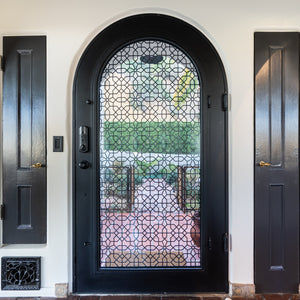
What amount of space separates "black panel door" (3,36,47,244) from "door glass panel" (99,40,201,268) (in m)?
0.48

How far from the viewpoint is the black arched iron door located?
166cm

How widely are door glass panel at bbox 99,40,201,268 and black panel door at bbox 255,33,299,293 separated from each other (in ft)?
1.55

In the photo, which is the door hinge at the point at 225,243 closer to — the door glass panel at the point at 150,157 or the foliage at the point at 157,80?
the door glass panel at the point at 150,157

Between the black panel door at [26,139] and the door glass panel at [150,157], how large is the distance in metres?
0.48

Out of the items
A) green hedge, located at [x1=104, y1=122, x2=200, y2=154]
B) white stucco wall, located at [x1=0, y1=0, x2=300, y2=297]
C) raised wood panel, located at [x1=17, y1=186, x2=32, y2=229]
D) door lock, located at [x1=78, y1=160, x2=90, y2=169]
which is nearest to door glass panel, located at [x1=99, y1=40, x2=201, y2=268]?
green hedge, located at [x1=104, y1=122, x2=200, y2=154]

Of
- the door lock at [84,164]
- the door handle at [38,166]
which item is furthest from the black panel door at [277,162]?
the door handle at [38,166]

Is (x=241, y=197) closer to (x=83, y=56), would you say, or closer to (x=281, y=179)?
(x=281, y=179)

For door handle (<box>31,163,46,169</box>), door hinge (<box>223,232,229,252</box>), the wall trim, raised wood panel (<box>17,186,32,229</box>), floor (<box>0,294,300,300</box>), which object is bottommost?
floor (<box>0,294,300,300</box>)

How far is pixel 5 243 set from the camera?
168 centimetres

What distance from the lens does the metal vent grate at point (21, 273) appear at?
1.63 metres

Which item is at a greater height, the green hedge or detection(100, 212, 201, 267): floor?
the green hedge

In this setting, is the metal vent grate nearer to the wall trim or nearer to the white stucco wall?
the white stucco wall

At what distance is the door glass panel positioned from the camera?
1.67 metres

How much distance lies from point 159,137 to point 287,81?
109 cm
